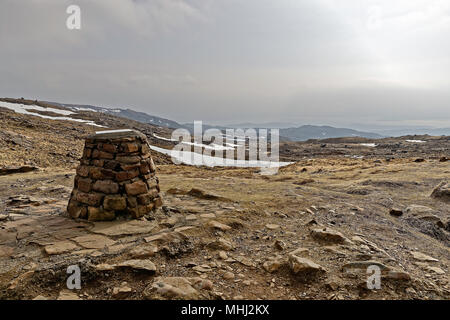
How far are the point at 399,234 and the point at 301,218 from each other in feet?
9.26

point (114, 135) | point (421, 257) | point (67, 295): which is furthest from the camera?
point (114, 135)

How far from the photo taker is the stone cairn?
6.56 m

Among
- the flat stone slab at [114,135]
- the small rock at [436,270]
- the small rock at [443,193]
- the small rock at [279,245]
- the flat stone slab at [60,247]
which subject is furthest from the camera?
the small rock at [443,193]

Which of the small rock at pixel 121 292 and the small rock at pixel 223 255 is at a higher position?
the small rock at pixel 121 292

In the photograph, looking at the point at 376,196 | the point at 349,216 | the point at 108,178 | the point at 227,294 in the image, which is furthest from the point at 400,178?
the point at 108,178

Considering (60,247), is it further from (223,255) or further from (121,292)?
(223,255)

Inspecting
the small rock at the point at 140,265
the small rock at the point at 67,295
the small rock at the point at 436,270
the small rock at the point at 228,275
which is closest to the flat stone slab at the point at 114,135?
the small rock at the point at 140,265

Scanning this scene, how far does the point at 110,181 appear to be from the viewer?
259 inches

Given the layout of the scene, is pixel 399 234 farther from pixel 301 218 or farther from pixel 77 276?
pixel 77 276

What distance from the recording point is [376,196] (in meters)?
11.5

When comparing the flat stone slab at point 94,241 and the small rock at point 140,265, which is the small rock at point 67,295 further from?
the flat stone slab at point 94,241

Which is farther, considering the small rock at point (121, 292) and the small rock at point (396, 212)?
the small rock at point (396, 212)

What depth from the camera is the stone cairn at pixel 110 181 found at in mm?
6559

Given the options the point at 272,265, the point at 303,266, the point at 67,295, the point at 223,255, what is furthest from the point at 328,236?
the point at 67,295
